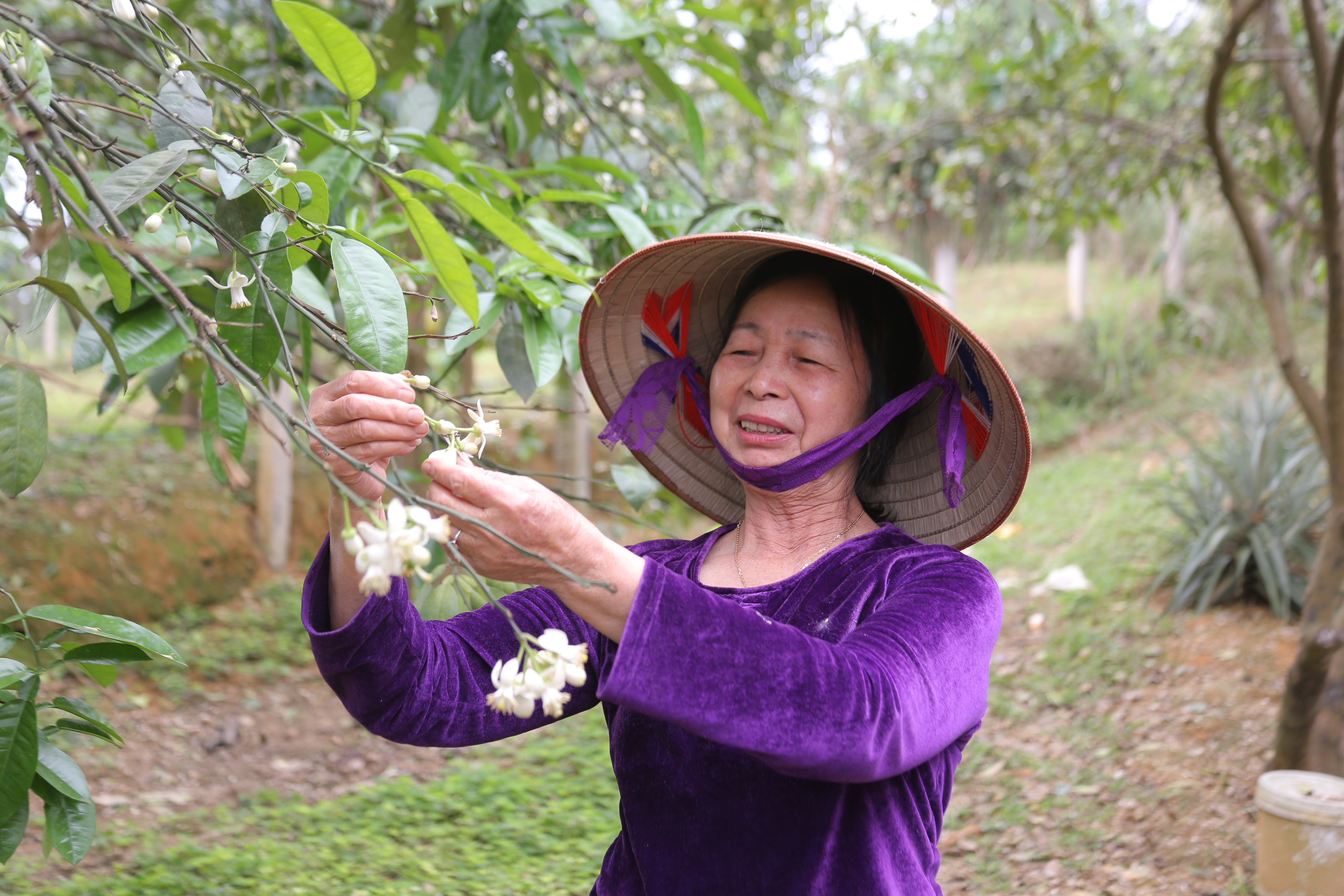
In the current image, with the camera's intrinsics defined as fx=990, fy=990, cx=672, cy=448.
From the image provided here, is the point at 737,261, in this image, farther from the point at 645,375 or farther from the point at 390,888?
the point at 390,888

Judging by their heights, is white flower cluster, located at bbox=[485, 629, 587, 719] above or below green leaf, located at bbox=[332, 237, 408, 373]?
below

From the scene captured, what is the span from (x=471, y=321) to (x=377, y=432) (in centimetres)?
34

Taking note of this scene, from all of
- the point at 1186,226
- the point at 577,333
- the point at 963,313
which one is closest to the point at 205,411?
the point at 577,333

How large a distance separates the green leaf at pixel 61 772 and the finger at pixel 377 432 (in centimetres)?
52

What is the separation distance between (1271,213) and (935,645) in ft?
17.2

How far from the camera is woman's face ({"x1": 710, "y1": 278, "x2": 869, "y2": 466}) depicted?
1.34m

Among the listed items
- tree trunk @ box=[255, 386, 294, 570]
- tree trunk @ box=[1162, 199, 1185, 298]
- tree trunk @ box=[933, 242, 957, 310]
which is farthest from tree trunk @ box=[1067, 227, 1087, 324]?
tree trunk @ box=[255, 386, 294, 570]

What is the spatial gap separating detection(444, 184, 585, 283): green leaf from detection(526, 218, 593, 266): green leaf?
0.49m

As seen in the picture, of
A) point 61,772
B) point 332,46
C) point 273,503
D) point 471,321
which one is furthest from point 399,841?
point 273,503

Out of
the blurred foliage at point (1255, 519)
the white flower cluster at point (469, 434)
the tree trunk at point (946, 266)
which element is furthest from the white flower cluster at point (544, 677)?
the tree trunk at point (946, 266)

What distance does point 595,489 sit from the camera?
6766 mm

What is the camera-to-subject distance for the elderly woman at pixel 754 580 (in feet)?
2.98

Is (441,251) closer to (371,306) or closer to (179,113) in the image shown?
(371,306)

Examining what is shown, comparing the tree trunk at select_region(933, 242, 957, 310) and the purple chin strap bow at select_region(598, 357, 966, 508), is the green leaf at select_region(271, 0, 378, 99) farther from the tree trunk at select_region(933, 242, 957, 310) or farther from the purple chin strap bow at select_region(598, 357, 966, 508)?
the tree trunk at select_region(933, 242, 957, 310)
